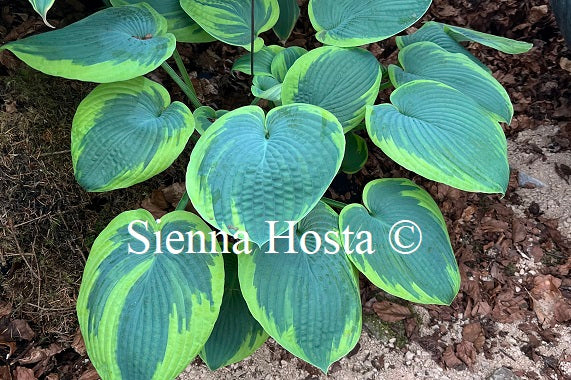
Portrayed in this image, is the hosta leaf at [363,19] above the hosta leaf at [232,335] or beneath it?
above

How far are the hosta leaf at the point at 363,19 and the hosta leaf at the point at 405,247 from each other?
0.38m

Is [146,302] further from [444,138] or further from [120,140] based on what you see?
[444,138]

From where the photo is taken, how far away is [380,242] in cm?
118

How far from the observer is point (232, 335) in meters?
1.22

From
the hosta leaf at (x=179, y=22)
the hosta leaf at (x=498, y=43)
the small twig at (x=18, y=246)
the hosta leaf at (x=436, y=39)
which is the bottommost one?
the small twig at (x=18, y=246)

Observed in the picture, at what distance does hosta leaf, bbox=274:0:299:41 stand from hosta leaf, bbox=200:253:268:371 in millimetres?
822

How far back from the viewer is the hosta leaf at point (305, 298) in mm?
1082

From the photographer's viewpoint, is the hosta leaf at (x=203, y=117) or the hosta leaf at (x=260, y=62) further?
the hosta leaf at (x=260, y=62)

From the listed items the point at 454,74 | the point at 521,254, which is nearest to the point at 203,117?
the point at 454,74

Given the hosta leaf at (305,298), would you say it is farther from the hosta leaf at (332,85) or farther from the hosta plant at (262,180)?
the hosta leaf at (332,85)

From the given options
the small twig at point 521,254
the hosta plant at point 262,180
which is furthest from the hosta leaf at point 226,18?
the small twig at point 521,254

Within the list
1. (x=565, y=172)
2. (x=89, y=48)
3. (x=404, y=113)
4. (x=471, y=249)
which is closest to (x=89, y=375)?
(x=89, y=48)

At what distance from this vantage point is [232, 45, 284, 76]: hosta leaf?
4.64 feet

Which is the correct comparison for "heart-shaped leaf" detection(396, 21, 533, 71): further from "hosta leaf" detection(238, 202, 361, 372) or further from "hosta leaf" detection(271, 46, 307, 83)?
"hosta leaf" detection(238, 202, 361, 372)
